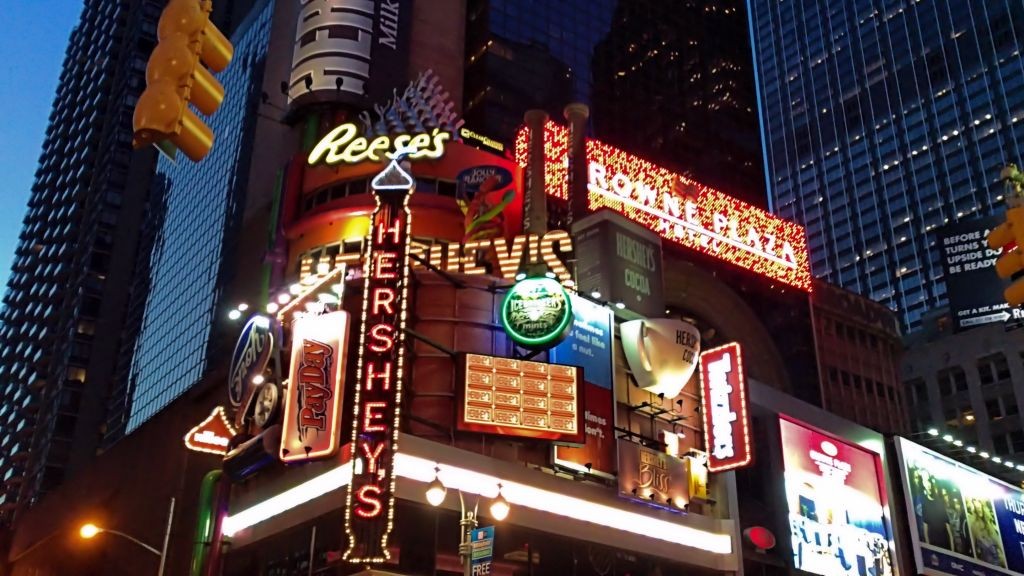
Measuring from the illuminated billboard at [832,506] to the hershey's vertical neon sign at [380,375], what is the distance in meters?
16.1

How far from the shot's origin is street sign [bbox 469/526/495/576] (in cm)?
2038

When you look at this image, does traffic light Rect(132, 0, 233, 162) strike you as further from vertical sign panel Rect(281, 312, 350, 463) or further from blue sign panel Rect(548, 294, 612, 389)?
blue sign panel Rect(548, 294, 612, 389)

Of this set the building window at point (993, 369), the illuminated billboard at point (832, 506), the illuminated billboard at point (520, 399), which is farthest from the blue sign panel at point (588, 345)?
the building window at point (993, 369)

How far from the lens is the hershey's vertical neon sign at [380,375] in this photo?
961 inches

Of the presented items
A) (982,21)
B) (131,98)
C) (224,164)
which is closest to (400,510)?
(224,164)

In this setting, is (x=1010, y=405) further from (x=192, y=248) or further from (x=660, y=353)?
(x=192, y=248)

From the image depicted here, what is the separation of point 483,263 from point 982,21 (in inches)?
7122

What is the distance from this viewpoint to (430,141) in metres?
46.0

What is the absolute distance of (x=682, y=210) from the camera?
48.5m

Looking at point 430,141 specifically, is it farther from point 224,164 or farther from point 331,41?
point 224,164

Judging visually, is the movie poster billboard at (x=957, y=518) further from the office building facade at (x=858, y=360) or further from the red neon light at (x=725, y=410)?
the office building facade at (x=858, y=360)

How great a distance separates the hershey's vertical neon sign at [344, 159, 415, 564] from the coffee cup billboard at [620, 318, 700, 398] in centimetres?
872

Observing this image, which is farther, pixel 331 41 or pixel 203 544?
pixel 331 41

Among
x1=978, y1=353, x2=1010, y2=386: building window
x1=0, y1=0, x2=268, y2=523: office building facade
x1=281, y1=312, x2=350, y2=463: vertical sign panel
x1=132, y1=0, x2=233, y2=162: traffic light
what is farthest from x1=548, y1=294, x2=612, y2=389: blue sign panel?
x1=0, y1=0, x2=268, y2=523: office building facade
